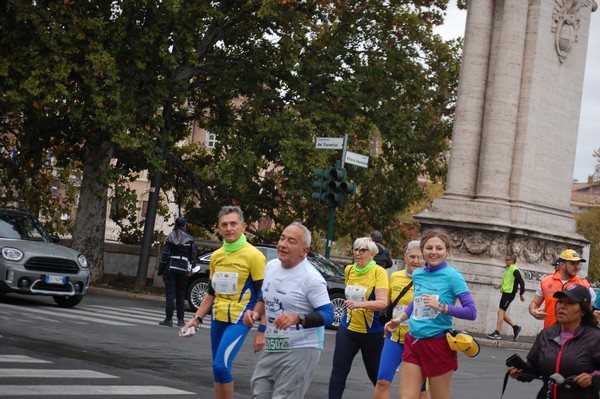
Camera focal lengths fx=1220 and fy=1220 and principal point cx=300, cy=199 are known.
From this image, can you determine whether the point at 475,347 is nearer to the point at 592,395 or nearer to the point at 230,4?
the point at 592,395

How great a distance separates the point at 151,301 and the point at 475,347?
21.2 meters

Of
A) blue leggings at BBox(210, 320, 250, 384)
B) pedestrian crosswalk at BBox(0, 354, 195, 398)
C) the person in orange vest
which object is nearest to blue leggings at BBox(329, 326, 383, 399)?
pedestrian crosswalk at BBox(0, 354, 195, 398)

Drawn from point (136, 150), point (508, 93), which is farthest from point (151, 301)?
point (508, 93)

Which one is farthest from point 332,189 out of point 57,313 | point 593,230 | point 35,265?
point 593,230

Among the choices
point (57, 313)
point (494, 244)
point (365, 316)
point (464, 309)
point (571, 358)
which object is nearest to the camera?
point (571, 358)

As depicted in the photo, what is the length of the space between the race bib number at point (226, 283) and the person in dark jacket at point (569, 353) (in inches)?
117

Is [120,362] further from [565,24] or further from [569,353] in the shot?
[565,24]

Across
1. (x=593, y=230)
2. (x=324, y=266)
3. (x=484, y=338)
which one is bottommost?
(x=484, y=338)

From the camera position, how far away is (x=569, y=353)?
7.00 m

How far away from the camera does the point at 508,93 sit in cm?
2783

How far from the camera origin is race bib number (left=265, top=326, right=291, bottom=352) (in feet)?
26.7

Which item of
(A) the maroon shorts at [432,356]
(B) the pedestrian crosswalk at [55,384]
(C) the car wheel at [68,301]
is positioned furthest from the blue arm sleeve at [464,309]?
(C) the car wheel at [68,301]

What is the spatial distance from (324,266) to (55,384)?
14518 mm

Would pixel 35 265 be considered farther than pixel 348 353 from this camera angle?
Yes
